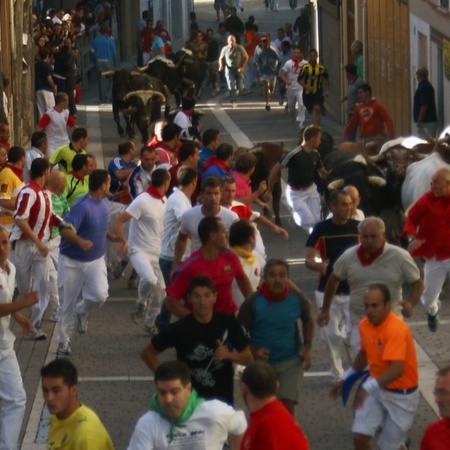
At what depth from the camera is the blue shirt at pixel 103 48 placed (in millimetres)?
39688

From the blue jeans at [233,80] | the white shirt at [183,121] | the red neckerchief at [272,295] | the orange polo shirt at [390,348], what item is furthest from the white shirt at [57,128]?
the blue jeans at [233,80]

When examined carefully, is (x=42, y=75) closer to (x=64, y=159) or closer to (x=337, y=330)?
(x=64, y=159)

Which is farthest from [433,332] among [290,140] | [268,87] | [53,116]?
[268,87]

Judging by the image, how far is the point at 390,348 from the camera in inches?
388

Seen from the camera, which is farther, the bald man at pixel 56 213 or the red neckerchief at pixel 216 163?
the red neckerchief at pixel 216 163

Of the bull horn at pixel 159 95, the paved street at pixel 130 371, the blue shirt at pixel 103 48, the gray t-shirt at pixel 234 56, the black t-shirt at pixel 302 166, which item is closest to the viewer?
the paved street at pixel 130 371

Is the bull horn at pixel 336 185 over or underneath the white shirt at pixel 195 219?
underneath

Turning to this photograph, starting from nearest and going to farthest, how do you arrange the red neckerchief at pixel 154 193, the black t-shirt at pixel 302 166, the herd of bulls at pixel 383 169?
the red neckerchief at pixel 154 193
the herd of bulls at pixel 383 169
the black t-shirt at pixel 302 166

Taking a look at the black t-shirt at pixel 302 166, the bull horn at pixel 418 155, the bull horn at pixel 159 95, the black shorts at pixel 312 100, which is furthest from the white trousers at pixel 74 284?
the black shorts at pixel 312 100

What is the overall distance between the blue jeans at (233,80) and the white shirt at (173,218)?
23869 millimetres

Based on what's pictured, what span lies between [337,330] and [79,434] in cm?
505

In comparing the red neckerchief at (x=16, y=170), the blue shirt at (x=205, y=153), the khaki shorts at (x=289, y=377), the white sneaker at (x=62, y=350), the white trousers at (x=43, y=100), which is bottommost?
the white sneaker at (x=62, y=350)

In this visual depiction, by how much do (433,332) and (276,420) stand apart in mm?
7073

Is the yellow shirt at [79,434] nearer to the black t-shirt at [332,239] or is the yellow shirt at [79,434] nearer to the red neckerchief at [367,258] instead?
the red neckerchief at [367,258]
